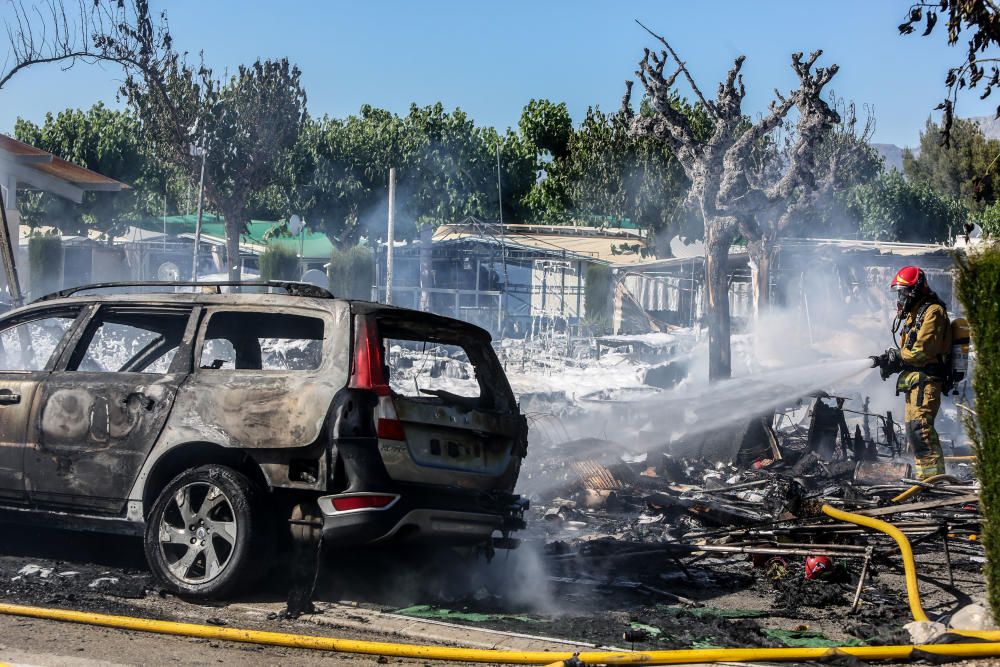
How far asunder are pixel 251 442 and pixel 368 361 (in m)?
0.80

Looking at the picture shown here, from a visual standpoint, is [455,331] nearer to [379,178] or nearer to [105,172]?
[379,178]

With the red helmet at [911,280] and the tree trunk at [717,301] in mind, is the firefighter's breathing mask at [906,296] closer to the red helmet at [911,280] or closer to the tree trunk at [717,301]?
the red helmet at [911,280]

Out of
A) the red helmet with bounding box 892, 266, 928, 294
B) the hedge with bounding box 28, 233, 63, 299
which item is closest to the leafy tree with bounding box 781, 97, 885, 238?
the red helmet with bounding box 892, 266, 928, 294

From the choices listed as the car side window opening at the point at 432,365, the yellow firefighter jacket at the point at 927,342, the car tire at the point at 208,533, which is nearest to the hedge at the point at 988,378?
the car tire at the point at 208,533

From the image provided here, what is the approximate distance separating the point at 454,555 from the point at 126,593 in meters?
1.89

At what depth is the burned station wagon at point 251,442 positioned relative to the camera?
18.2ft

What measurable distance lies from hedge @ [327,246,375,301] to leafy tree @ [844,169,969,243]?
30671mm

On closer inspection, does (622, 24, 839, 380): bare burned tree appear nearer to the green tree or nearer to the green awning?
the green tree

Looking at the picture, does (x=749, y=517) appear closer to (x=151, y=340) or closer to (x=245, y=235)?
(x=151, y=340)

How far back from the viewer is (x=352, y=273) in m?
29.6

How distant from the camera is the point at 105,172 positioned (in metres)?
53.5

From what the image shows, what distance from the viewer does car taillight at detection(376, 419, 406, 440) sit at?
555cm

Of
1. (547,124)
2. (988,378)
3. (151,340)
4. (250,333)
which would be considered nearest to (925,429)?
A: (988,378)

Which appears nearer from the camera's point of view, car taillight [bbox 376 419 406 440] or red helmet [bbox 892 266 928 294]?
car taillight [bbox 376 419 406 440]
